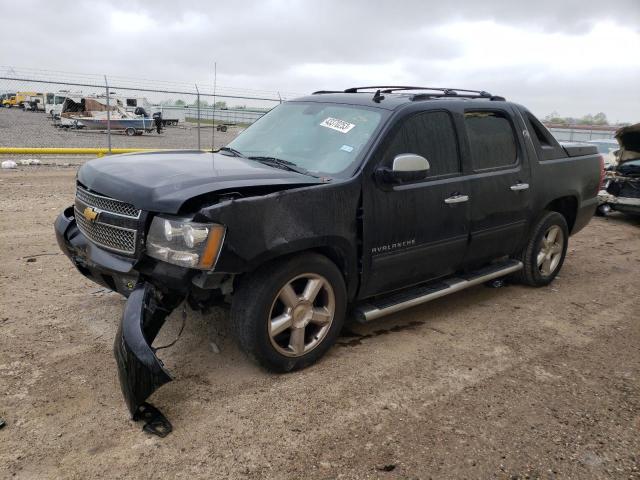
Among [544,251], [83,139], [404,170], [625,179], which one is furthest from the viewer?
[83,139]

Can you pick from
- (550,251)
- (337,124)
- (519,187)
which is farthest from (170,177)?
(550,251)

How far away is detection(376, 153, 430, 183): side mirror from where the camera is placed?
3582 millimetres

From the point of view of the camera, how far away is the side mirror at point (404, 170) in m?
3.58

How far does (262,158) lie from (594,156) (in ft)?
12.9

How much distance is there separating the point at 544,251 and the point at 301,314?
10.3 ft

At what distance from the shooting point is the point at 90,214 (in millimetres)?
3383

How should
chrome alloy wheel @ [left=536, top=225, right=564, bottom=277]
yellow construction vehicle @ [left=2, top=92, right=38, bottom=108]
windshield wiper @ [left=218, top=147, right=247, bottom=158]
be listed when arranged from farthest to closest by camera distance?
yellow construction vehicle @ [left=2, top=92, right=38, bottom=108] → chrome alloy wheel @ [left=536, top=225, right=564, bottom=277] → windshield wiper @ [left=218, top=147, right=247, bottom=158]

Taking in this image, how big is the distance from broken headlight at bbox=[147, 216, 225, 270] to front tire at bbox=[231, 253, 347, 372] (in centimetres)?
37

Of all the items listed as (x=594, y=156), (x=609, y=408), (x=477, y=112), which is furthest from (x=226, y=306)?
(x=594, y=156)

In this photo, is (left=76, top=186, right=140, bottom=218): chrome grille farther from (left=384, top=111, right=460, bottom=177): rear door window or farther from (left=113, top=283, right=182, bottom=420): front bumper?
(left=384, top=111, right=460, bottom=177): rear door window

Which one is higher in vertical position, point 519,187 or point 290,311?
point 519,187

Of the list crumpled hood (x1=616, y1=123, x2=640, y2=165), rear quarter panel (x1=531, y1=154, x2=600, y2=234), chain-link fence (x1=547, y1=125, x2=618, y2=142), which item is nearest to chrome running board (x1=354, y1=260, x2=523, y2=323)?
rear quarter panel (x1=531, y1=154, x2=600, y2=234)

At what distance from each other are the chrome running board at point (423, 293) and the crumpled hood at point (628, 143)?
5.93m

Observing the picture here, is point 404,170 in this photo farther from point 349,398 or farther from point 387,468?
point 387,468
